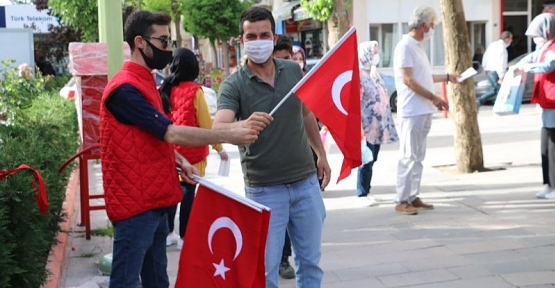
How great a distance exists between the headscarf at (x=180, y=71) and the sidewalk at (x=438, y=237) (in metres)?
1.47

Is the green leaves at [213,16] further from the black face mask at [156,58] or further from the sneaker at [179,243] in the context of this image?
the black face mask at [156,58]

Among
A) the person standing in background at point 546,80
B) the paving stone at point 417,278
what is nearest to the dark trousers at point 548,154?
the person standing in background at point 546,80

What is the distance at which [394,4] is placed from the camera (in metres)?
28.8

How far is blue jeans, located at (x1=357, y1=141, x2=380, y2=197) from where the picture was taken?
823cm

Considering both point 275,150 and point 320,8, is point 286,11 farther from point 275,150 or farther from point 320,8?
point 275,150

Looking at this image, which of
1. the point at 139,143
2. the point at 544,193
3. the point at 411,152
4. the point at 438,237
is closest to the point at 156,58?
the point at 139,143

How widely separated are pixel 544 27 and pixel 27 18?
86.8ft

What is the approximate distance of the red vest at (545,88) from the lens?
301 inches

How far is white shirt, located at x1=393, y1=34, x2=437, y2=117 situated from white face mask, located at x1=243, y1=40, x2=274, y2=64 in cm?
344

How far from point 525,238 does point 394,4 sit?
23228 millimetres

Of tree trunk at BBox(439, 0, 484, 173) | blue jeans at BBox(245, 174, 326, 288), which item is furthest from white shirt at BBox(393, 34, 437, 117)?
blue jeans at BBox(245, 174, 326, 288)

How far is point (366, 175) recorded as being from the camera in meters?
8.34

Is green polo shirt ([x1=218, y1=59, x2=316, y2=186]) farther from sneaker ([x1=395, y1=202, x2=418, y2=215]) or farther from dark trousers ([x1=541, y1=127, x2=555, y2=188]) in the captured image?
dark trousers ([x1=541, y1=127, x2=555, y2=188])

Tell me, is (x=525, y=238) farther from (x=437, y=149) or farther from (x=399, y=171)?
(x=437, y=149)
